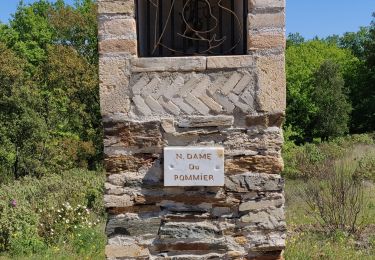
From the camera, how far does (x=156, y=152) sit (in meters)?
3.71

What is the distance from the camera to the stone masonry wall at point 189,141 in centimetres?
369

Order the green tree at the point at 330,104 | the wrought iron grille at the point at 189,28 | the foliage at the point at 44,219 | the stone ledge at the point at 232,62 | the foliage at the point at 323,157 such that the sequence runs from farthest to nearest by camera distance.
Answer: the green tree at the point at 330,104 < the foliage at the point at 323,157 < the foliage at the point at 44,219 < the wrought iron grille at the point at 189,28 < the stone ledge at the point at 232,62

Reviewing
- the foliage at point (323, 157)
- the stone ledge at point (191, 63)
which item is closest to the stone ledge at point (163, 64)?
the stone ledge at point (191, 63)

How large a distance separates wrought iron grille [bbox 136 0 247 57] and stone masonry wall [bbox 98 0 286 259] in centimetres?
64

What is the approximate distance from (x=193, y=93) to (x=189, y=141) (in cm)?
34

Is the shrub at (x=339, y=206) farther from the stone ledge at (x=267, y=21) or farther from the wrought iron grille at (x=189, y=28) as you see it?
the stone ledge at (x=267, y=21)

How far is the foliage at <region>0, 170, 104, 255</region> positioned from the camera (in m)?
8.00

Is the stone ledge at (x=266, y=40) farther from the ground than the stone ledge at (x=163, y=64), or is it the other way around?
the stone ledge at (x=266, y=40)

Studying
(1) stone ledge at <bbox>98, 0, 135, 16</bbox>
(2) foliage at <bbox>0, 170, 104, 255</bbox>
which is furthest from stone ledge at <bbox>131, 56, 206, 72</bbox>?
(2) foliage at <bbox>0, 170, 104, 255</bbox>

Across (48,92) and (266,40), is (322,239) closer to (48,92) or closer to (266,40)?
(266,40)

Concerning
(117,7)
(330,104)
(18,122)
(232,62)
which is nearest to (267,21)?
(232,62)

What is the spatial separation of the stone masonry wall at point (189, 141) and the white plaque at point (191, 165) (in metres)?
0.06

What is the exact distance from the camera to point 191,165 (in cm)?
369

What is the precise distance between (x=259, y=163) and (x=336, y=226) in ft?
18.6
